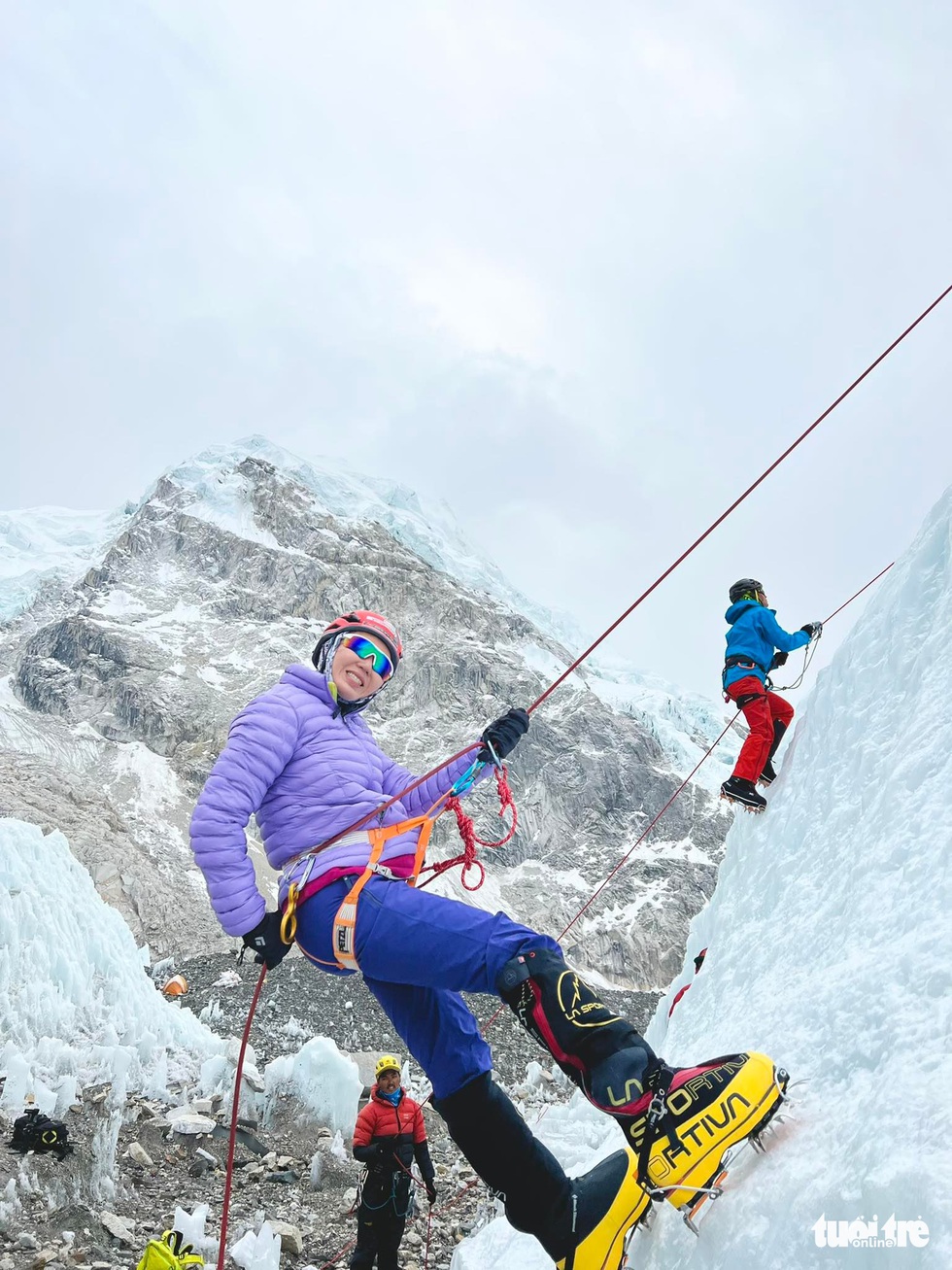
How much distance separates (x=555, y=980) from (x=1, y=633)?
89636 millimetres

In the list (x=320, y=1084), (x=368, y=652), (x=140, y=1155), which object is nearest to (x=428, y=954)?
(x=368, y=652)

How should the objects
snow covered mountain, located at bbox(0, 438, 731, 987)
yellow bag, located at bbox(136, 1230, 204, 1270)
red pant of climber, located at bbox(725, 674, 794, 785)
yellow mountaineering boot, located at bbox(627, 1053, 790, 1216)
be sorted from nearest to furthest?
yellow mountaineering boot, located at bbox(627, 1053, 790, 1216), yellow bag, located at bbox(136, 1230, 204, 1270), red pant of climber, located at bbox(725, 674, 794, 785), snow covered mountain, located at bbox(0, 438, 731, 987)

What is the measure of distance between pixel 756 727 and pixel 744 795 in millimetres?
437

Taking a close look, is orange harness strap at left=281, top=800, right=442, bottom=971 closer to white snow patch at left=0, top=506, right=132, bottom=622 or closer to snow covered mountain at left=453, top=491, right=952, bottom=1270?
snow covered mountain at left=453, top=491, right=952, bottom=1270

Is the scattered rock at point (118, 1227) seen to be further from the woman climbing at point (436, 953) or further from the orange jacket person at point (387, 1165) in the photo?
the woman climbing at point (436, 953)

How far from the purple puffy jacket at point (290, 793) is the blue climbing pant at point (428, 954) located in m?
0.18

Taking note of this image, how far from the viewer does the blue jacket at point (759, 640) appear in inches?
188

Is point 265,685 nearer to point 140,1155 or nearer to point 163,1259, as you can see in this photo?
point 140,1155

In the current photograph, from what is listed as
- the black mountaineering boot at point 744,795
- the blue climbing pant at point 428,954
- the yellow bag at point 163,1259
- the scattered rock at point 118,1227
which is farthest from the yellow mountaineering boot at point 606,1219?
the scattered rock at point 118,1227

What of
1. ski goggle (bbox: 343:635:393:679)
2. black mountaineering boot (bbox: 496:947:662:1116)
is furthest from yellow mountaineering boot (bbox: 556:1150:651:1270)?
ski goggle (bbox: 343:635:393:679)

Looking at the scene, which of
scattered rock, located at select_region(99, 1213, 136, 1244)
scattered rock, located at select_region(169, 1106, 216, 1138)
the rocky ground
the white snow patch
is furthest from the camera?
the white snow patch

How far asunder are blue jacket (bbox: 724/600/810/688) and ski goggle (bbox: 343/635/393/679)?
2.49m

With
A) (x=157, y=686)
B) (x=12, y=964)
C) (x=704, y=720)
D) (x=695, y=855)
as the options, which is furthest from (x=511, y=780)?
(x=12, y=964)

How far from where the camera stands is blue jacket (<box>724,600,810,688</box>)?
4.77m
